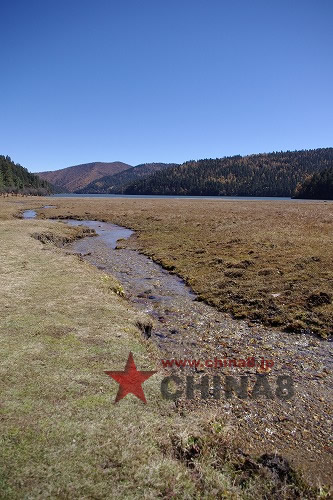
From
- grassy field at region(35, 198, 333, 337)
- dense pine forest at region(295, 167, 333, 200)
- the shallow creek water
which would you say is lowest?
the shallow creek water

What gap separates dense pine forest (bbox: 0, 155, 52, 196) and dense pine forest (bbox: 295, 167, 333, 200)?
16861cm

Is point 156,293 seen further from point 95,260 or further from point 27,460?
point 27,460

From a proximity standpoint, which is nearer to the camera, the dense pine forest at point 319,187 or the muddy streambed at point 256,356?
the muddy streambed at point 256,356

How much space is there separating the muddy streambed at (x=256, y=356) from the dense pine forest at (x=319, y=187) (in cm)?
16874

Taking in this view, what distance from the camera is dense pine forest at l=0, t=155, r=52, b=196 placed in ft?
512

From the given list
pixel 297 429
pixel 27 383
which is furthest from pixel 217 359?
pixel 27 383

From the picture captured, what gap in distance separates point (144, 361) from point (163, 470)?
4578 millimetres

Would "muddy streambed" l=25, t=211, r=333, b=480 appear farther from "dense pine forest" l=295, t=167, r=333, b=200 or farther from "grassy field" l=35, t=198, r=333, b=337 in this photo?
"dense pine forest" l=295, t=167, r=333, b=200

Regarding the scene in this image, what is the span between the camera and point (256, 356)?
1282 cm

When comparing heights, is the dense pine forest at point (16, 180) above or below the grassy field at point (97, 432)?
above

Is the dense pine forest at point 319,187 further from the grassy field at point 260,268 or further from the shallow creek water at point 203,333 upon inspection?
the shallow creek water at point 203,333

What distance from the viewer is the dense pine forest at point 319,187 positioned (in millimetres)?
163375

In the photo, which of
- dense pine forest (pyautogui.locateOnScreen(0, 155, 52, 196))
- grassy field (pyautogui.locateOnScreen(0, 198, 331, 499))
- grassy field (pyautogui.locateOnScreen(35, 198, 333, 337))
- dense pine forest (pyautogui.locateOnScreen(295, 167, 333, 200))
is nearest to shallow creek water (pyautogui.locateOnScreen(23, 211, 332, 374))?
grassy field (pyautogui.locateOnScreen(35, 198, 333, 337))

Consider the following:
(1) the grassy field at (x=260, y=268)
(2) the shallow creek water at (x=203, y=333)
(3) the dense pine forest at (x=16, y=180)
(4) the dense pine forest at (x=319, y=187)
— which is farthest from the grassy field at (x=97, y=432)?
(4) the dense pine forest at (x=319, y=187)
